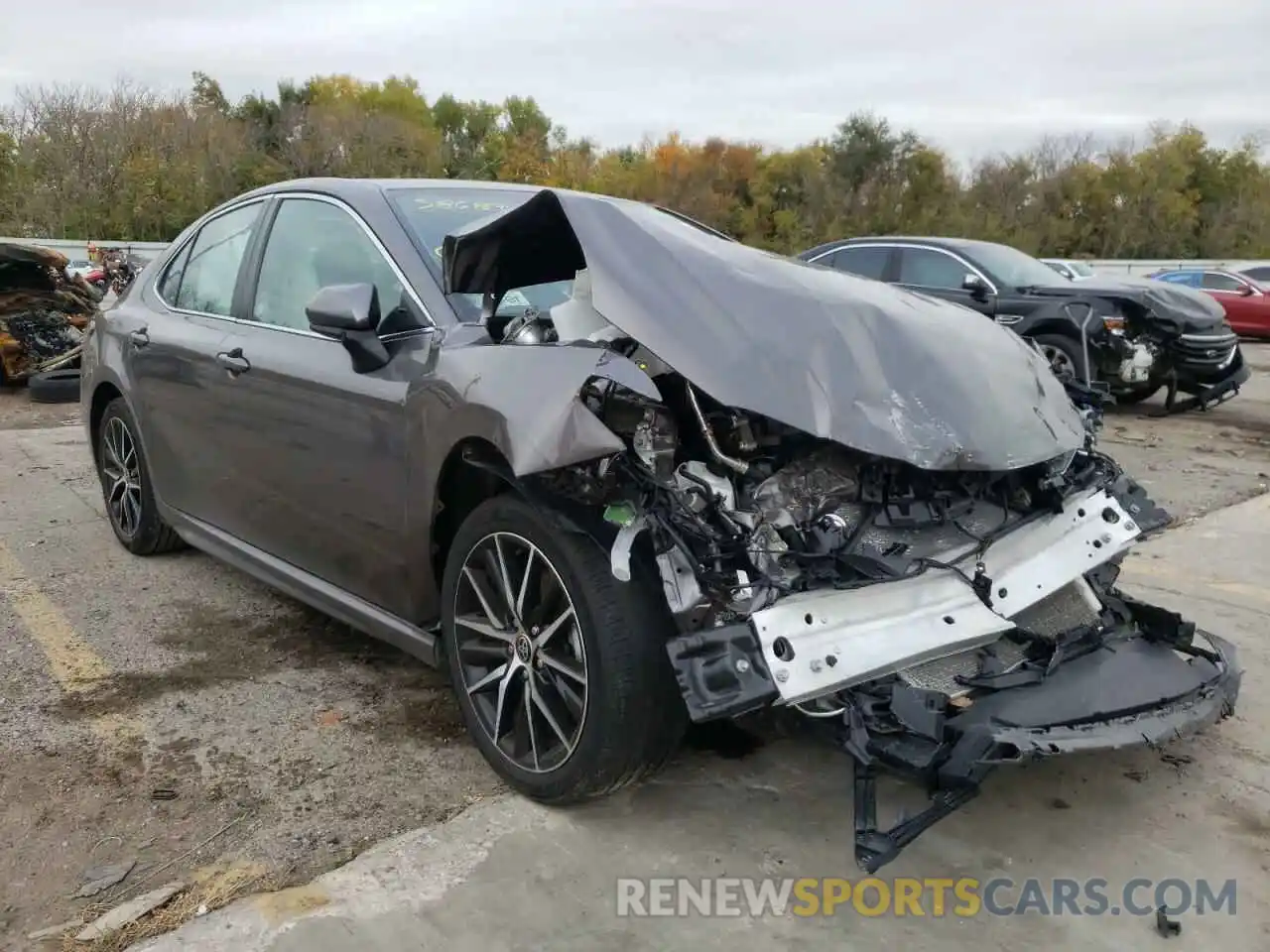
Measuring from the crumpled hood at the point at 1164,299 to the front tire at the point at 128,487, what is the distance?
8.47 metres

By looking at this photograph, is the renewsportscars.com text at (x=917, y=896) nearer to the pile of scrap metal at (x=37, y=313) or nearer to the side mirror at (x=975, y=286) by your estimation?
the side mirror at (x=975, y=286)

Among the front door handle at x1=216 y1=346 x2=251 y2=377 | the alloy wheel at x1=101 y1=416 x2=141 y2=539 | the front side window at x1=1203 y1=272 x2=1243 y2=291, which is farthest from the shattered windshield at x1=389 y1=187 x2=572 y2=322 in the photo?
the front side window at x1=1203 y1=272 x2=1243 y2=291

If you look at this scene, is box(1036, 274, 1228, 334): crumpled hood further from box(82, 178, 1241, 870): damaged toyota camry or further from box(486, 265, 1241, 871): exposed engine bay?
box(486, 265, 1241, 871): exposed engine bay

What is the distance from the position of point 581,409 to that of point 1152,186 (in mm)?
49045

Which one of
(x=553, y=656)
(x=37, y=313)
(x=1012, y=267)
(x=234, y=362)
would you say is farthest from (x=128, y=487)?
(x=1012, y=267)

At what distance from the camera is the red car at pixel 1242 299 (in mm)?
19344

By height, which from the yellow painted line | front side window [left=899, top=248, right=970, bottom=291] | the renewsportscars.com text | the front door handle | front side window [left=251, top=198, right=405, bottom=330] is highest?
→ front side window [left=251, top=198, right=405, bottom=330]

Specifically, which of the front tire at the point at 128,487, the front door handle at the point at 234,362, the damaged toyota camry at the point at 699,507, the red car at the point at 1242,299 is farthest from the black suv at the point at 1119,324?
the red car at the point at 1242,299

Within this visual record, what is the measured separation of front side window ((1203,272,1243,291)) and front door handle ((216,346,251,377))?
68.1 feet

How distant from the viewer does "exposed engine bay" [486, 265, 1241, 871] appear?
2.33m

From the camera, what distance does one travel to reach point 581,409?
2465 millimetres

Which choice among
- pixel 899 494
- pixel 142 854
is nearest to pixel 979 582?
pixel 899 494

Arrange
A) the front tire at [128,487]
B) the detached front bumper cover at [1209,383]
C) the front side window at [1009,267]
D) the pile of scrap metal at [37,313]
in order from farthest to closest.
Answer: the pile of scrap metal at [37,313], the front side window at [1009,267], the detached front bumper cover at [1209,383], the front tire at [128,487]

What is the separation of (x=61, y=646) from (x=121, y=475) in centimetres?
132
